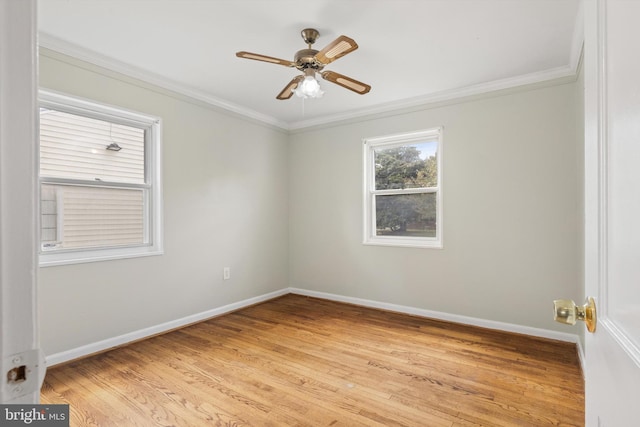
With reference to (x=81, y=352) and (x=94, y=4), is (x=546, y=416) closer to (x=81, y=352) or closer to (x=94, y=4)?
(x=81, y=352)

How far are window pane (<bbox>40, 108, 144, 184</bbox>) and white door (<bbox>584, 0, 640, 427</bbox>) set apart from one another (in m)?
3.15

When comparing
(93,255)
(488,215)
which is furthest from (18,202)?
(488,215)

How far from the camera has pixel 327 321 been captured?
11.3 feet

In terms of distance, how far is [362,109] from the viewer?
3.93 m

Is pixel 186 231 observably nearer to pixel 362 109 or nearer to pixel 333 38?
pixel 333 38

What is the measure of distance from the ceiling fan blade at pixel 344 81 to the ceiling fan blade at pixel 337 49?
185 millimetres

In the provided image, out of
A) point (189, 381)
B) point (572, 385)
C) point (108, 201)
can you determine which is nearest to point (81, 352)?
point (189, 381)

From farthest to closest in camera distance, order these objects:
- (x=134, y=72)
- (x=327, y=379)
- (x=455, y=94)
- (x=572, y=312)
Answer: (x=455, y=94), (x=134, y=72), (x=327, y=379), (x=572, y=312)

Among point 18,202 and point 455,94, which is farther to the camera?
point 455,94

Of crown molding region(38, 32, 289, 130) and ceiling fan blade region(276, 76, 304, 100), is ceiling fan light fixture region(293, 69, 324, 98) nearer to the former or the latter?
ceiling fan blade region(276, 76, 304, 100)

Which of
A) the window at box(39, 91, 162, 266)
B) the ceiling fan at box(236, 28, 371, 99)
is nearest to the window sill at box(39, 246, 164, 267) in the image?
the window at box(39, 91, 162, 266)

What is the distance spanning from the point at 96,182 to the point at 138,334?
140 cm

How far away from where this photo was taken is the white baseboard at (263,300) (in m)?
2.54

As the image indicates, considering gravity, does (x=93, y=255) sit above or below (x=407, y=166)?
below
